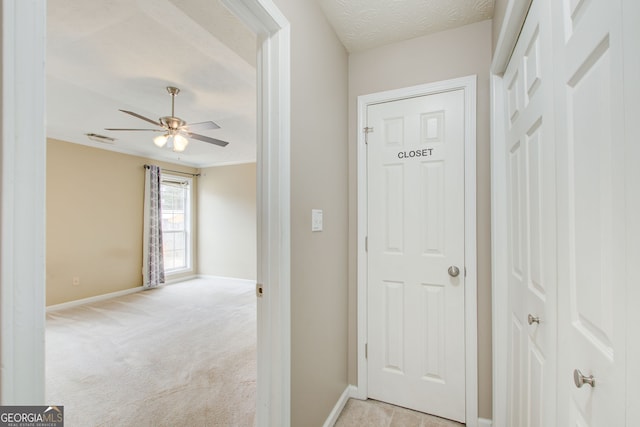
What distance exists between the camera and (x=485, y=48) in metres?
1.76

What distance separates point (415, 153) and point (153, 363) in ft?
9.59

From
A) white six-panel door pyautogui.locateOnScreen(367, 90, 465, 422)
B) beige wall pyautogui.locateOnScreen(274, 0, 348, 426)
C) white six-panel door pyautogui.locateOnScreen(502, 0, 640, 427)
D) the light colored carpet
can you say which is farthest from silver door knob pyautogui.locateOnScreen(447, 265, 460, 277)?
the light colored carpet

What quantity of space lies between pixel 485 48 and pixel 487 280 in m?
1.46

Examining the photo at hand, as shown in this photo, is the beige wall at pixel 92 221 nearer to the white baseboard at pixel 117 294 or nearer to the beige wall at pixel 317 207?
the white baseboard at pixel 117 294

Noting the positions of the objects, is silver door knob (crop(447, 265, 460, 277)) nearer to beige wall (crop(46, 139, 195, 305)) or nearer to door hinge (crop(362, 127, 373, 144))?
door hinge (crop(362, 127, 373, 144))

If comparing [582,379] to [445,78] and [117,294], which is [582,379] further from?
[117,294]

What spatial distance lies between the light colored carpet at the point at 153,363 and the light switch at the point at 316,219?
4.66 ft

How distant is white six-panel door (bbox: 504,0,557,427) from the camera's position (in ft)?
2.93

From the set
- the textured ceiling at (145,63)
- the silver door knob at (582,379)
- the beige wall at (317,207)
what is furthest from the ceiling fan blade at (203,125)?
the silver door knob at (582,379)

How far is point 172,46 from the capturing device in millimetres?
2004

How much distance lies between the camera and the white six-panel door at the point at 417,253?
1.81m

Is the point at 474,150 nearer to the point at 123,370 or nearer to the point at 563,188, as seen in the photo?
the point at 563,188

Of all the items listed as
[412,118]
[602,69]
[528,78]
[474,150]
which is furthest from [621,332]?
[412,118]

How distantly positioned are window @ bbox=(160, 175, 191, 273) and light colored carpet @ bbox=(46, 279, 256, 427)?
62.4 inches
